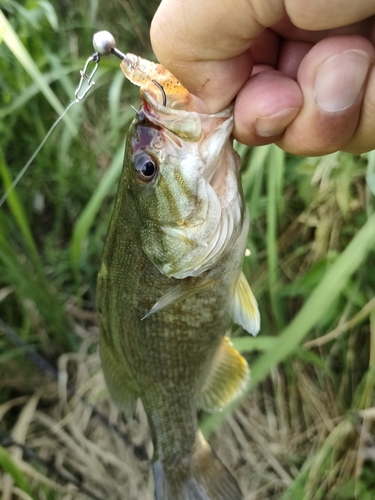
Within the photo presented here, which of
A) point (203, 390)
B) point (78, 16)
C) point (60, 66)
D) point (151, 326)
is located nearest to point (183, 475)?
point (203, 390)

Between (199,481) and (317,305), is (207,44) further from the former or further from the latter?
(199,481)

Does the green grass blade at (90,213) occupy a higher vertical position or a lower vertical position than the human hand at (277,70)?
higher

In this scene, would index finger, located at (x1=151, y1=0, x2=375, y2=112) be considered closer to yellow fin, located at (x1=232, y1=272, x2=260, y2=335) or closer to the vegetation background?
yellow fin, located at (x1=232, y1=272, x2=260, y2=335)

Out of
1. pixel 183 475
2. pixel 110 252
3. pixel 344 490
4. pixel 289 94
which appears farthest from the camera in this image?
pixel 344 490

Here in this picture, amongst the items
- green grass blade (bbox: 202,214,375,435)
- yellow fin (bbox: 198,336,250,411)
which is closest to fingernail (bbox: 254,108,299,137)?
green grass blade (bbox: 202,214,375,435)

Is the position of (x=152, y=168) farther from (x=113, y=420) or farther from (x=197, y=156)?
(x=113, y=420)

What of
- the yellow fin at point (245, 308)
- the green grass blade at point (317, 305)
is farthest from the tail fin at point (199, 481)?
the yellow fin at point (245, 308)

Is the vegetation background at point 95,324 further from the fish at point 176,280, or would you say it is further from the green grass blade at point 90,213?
the fish at point 176,280
